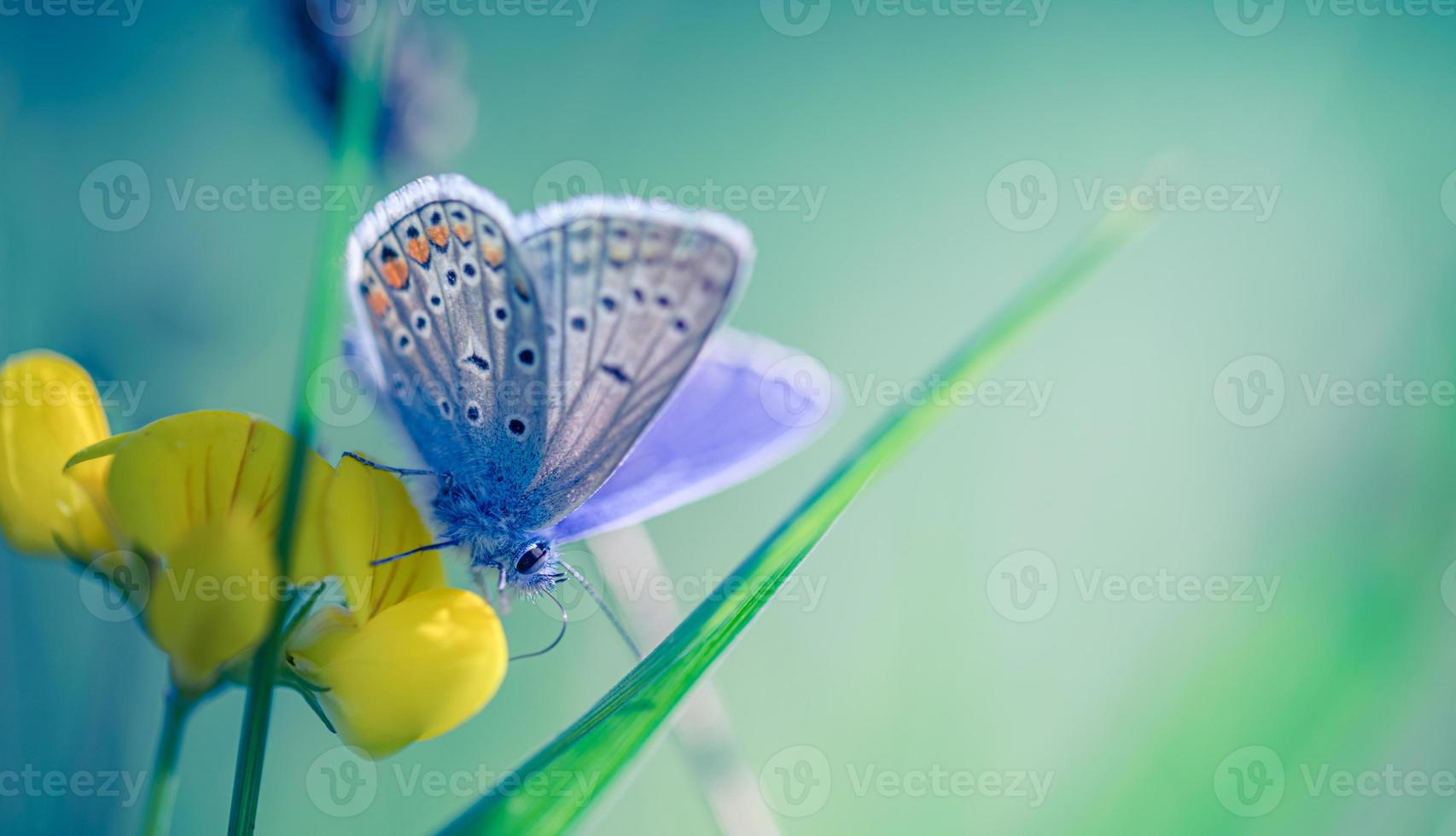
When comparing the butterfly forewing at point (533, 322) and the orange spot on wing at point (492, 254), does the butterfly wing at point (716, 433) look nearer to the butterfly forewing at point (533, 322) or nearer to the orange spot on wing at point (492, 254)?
the butterfly forewing at point (533, 322)

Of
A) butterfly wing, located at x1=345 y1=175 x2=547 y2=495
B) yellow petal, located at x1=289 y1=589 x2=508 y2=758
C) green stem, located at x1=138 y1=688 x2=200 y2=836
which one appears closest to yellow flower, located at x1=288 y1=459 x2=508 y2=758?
yellow petal, located at x1=289 y1=589 x2=508 y2=758

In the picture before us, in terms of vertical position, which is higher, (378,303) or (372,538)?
(378,303)

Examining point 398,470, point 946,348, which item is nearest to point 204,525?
point 398,470

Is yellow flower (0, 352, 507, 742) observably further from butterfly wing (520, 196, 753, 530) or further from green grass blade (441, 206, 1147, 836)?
butterfly wing (520, 196, 753, 530)

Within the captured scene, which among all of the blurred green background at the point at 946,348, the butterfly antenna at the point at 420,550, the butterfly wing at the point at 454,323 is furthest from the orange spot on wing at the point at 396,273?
the butterfly antenna at the point at 420,550

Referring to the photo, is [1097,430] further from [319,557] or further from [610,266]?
[319,557]

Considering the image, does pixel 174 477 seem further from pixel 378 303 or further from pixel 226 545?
pixel 378 303

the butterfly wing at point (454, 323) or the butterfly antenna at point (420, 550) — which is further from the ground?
the butterfly wing at point (454, 323)
